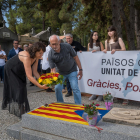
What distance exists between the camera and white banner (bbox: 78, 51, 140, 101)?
4.86 m

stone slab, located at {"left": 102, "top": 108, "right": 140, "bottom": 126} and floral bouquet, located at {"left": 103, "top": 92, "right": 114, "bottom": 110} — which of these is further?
floral bouquet, located at {"left": 103, "top": 92, "right": 114, "bottom": 110}

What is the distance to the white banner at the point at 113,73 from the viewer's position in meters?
4.86

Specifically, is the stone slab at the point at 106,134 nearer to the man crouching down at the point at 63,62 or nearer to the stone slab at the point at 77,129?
the stone slab at the point at 77,129

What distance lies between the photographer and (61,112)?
3.17 meters

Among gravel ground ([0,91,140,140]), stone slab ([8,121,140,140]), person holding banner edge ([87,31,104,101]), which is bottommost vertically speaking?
gravel ground ([0,91,140,140])

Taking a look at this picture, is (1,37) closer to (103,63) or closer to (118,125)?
(103,63)

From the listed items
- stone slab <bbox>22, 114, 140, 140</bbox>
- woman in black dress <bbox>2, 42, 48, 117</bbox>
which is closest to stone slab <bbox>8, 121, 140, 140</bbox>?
stone slab <bbox>22, 114, 140, 140</bbox>

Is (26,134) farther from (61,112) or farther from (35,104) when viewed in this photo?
(35,104)

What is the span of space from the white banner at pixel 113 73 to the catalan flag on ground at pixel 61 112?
195 centimetres

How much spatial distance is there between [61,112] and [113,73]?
251 cm

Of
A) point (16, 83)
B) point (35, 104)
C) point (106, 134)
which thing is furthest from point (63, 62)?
point (106, 134)

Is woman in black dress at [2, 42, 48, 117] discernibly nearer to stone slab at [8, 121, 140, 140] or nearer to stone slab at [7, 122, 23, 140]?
stone slab at [7, 122, 23, 140]

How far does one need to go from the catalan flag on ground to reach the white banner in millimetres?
A: 1946

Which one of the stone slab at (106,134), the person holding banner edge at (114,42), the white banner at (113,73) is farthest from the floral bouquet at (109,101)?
the person holding banner edge at (114,42)
